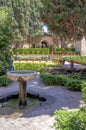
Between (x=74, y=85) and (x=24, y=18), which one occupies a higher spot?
(x=24, y=18)

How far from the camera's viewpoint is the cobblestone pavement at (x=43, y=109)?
6.13 m

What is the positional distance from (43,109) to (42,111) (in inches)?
8.2

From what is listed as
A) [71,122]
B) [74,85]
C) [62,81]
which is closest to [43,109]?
[74,85]

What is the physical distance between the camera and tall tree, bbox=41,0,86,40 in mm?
10828

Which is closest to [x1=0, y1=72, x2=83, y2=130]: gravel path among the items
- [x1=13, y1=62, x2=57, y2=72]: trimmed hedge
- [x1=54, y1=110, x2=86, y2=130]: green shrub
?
[x1=54, y1=110, x2=86, y2=130]: green shrub

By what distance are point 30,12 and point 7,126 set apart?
36040mm

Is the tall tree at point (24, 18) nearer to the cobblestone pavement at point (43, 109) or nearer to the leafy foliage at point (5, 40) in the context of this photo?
the leafy foliage at point (5, 40)

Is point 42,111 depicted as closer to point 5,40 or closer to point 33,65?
point 5,40

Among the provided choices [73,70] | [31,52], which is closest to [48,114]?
[73,70]

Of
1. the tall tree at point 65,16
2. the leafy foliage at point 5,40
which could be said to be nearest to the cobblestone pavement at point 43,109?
the leafy foliage at point 5,40

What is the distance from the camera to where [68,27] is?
1166cm

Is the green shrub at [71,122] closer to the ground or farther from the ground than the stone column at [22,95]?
farther from the ground

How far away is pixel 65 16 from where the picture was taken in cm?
1094

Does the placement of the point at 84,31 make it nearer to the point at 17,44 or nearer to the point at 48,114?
the point at 48,114
